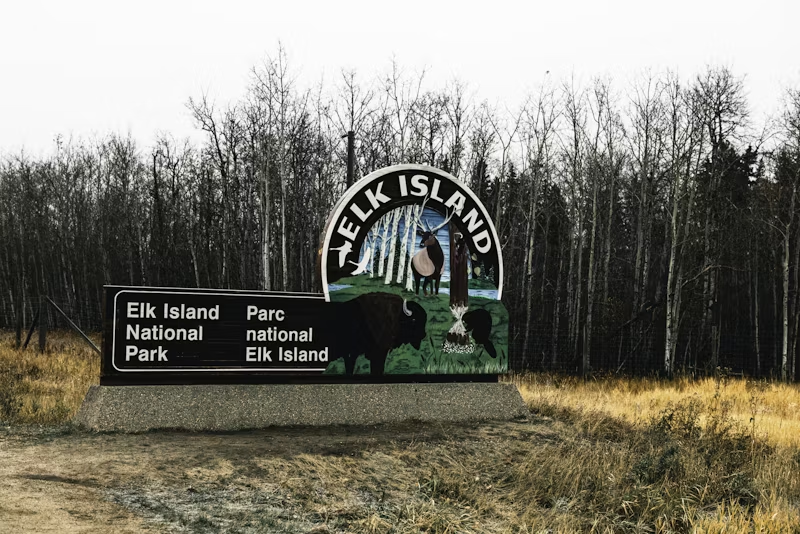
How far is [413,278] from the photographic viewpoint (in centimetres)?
1290

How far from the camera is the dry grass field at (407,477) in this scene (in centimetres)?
716

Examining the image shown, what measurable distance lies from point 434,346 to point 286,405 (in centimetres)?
257

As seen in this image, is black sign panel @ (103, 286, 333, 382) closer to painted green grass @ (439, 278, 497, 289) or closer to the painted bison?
the painted bison

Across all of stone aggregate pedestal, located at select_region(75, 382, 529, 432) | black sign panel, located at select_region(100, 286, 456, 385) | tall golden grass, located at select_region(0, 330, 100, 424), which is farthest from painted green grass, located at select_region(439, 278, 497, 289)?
tall golden grass, located at select_region(0, 330, 100, 424)

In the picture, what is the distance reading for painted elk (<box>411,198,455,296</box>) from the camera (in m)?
12.9

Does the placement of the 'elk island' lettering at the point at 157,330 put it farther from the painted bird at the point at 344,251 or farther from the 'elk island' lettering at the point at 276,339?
the painted bird at the point at 344,251

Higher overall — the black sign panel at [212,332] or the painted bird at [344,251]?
the painted bird at [344,251]

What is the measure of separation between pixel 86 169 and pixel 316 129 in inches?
977

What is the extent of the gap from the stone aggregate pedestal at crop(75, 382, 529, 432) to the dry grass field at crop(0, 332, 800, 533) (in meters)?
0.35

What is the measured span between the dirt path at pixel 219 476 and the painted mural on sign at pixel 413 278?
4.88 feet

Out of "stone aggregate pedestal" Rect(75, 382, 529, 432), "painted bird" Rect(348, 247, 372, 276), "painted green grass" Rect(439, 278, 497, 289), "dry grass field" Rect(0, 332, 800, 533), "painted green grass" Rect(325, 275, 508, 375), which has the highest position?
"painted bird" Rect(348, 247, 372, 276)

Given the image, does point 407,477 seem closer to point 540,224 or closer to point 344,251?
point 344,251

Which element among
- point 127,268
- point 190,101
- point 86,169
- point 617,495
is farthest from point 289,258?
point 617,495

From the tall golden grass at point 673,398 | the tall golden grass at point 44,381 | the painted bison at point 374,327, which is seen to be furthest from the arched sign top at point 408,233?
the tall golden grass at point 44,381
